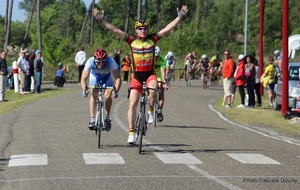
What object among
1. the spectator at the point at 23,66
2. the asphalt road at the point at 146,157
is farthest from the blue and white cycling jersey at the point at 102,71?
the spectator at the point at 23,66

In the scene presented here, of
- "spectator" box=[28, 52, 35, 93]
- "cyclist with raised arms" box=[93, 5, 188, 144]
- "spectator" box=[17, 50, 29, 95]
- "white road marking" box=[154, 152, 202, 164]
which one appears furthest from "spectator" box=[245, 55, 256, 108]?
"white road marking" box=[154, 152, 202, 164]

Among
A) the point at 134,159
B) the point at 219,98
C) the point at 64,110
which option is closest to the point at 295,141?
the point at 134,159

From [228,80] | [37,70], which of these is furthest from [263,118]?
[37,70]

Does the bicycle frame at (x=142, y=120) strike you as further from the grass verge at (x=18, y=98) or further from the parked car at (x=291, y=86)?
the parked car at (x=291, y=86)

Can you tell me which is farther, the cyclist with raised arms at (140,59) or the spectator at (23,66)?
the spectator at (23,66)

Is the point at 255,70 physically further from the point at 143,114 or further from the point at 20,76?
the point at 143,114

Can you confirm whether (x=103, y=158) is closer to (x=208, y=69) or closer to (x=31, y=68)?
(x=31, y=68)

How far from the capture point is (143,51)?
1589 centimetres

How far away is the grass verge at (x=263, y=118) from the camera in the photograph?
72.4 ft

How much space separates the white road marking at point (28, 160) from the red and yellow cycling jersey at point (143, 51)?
2.30 metres

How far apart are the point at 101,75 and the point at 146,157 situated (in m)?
2.64

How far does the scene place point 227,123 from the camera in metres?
23.8

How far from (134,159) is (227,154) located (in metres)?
1.82

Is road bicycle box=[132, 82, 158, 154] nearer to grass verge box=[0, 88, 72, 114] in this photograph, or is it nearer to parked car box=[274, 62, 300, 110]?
grass verge box=[0, 88, 72, 114]
